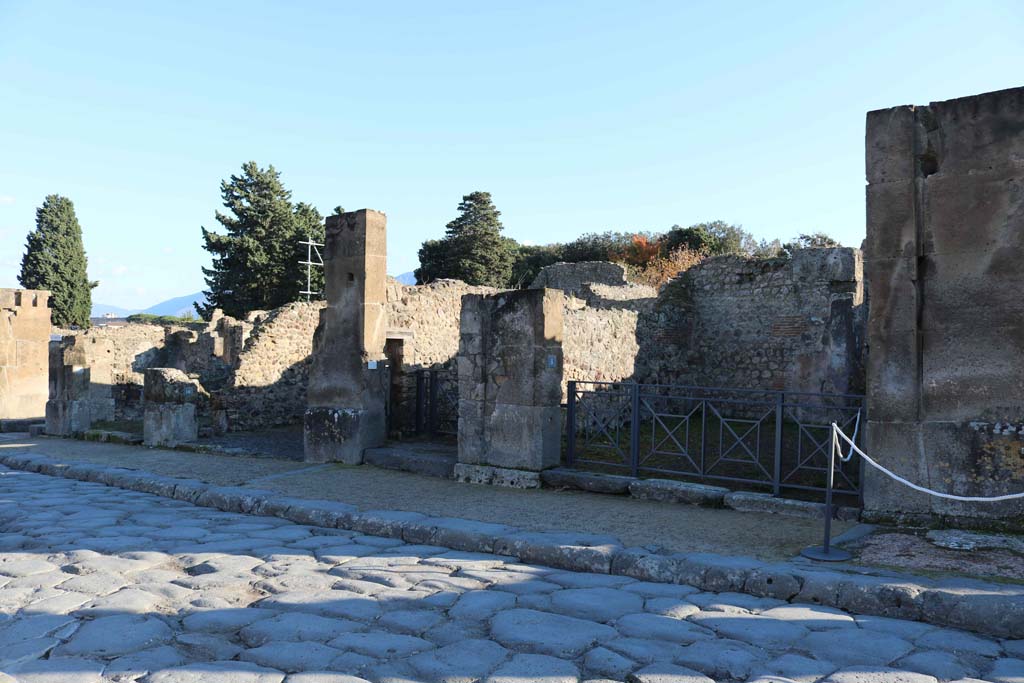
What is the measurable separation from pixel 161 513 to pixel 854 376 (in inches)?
350

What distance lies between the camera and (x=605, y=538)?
18.1 ft

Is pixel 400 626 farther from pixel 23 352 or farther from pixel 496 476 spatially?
pixel 23 352

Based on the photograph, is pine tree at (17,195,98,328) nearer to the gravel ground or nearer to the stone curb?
the gravel ground

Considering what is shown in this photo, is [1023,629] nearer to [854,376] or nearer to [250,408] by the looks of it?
[854,376]

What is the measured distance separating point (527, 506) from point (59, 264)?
1694 inches

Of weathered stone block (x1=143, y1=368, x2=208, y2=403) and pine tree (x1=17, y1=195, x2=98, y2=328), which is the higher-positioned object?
pine tree (x1=17, y1=195, x2=98, y2=328)

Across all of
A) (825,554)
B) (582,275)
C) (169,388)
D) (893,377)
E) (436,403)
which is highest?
(582,275)

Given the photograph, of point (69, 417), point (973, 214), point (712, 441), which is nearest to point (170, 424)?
point (69, 417)

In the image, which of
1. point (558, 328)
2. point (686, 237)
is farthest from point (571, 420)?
point (686, 237)

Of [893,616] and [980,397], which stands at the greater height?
[980,397]

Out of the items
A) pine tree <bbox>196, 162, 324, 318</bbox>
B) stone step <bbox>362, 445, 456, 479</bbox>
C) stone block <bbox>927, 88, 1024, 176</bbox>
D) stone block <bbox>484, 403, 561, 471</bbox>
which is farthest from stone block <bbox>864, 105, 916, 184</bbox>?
pine tree <bbox>196, 162, 324, 318</bbox>

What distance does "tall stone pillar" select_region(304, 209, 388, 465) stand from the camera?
31.6 ft

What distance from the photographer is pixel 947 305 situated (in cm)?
586

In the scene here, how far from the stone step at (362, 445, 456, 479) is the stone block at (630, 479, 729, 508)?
2332 mm
